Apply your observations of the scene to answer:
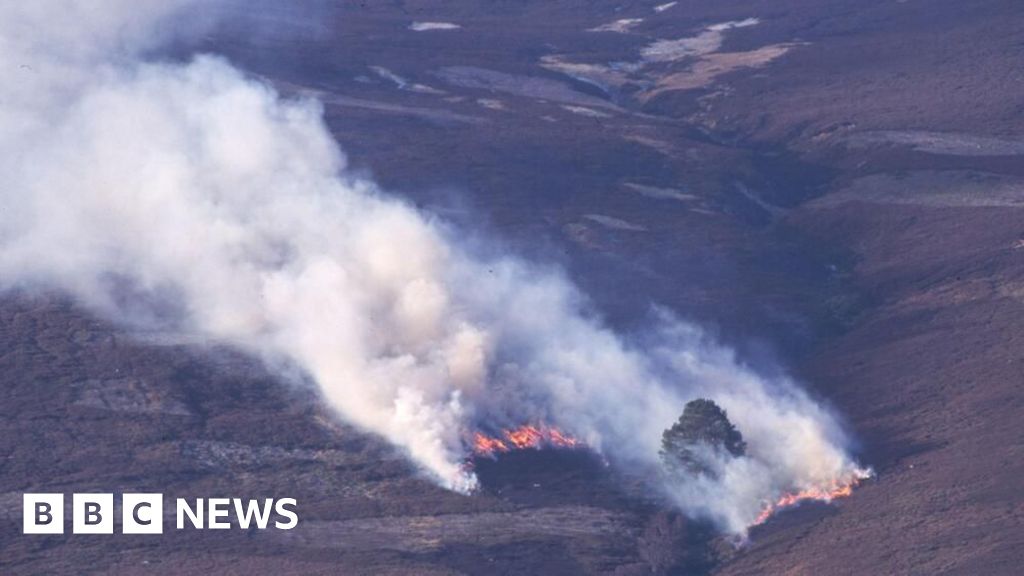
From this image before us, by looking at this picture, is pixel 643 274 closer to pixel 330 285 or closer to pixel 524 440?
pixel 330 285

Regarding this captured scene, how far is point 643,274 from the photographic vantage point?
274ft

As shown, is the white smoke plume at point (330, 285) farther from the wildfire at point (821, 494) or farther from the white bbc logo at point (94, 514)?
the white bbc logo at point (94, 514)

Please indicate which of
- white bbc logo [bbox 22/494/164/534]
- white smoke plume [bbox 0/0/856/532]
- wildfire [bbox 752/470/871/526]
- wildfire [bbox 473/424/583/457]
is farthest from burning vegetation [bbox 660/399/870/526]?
white bbc logo [bbox 22/494/164/534]

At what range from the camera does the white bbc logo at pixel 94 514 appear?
54594 mm

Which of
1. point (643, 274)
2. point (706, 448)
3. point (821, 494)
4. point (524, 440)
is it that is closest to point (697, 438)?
point (706, 448)

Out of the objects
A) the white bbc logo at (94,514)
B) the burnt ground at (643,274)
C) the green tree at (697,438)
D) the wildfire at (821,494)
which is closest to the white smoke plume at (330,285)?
the wildfire at (821,494)

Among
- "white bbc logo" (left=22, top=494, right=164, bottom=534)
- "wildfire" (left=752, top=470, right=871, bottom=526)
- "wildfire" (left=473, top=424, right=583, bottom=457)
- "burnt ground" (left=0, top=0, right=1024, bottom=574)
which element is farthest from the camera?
"wildfire" (left=473, top=424, right=583, bottom=457)

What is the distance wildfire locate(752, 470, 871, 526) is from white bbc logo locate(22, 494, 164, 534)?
22495mm

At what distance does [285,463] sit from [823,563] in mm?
21302

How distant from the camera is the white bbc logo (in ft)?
179

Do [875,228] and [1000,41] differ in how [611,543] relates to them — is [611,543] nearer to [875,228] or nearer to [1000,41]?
[875,228]

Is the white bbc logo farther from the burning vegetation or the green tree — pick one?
the burning vegetation

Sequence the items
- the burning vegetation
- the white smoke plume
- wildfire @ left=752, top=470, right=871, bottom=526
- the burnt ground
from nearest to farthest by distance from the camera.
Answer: the burnt ground
wildfire @ left=752, top=470, right=871, bottom=526
the burning vegetation
the white smoke plume

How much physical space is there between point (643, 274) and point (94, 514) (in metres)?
36.5
